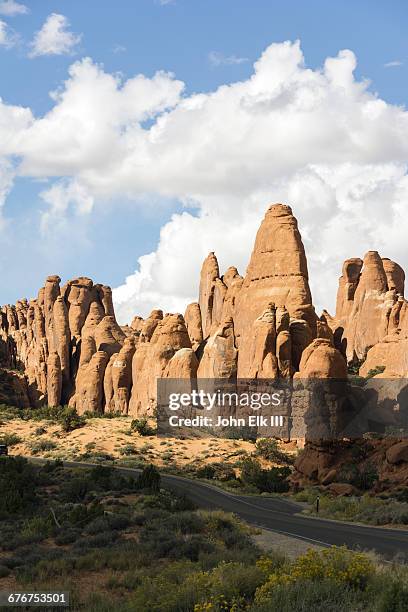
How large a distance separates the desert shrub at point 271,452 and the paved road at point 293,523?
35.5 ft

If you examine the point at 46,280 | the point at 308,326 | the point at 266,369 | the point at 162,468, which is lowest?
the point at 162,468

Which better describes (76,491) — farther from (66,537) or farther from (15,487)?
(66,537)

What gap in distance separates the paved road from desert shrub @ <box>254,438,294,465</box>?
10834 mm

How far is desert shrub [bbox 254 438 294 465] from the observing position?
169ft

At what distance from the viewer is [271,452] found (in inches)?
2052

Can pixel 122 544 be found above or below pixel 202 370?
below

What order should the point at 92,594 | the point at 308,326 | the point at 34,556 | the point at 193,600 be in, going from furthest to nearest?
1. the point at 308,326
2. the point at 34,556
3. the point at 92,594
4. the point at 193,600

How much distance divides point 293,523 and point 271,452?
26.3 meters

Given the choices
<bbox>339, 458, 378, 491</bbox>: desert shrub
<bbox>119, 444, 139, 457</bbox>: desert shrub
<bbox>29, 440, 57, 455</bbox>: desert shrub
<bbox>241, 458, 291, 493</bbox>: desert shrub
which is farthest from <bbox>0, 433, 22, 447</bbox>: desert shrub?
<bbox>339, 458, 378, 491</bbox>: desert shrub

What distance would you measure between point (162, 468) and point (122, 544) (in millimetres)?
32311

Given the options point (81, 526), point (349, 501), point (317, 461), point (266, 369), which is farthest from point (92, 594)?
point (266, 369)

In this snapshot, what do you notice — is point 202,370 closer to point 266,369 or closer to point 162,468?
point 266,369

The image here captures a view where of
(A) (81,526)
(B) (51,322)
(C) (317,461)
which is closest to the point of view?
(A) (81,526)

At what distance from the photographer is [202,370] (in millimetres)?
66875
